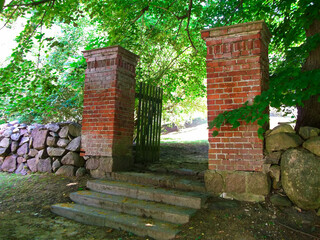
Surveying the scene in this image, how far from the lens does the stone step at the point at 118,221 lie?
2.79m

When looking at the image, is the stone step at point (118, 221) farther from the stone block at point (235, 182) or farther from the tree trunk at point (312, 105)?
the tree trunk at point (312, 105)

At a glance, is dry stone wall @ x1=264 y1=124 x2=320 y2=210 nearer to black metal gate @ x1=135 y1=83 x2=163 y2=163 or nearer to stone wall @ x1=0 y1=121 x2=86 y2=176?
black metal gate @ x1=135 y1=83 x2=163 y2=163

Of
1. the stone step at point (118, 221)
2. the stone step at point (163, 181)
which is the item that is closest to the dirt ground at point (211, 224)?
the stone step at point (118, 221)

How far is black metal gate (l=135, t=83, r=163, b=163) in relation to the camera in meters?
5.54

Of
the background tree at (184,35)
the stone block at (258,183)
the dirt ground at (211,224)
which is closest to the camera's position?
the dirt ground at (211,224)

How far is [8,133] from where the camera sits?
634 cm

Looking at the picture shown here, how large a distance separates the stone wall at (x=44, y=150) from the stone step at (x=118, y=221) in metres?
1.25

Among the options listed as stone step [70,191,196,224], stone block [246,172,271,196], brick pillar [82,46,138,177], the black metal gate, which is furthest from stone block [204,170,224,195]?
the black metal gate

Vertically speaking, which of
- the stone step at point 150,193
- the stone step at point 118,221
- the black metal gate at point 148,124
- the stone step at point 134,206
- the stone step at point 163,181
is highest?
the black metal gate at point 148,124

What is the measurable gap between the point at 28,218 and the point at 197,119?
84.2 feet

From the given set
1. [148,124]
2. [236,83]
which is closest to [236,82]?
[236,83]

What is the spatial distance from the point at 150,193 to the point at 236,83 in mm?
2160

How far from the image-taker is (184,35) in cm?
803

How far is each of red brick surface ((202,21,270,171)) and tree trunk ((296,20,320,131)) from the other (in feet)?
2.41
